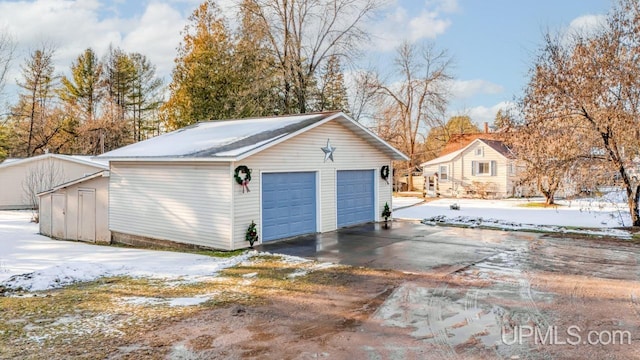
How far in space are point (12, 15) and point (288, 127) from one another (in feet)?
71.2

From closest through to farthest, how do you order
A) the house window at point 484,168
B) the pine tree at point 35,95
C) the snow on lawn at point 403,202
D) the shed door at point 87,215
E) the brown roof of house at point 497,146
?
the shed door at point 87,215
the snow on lawn at point 403,202
the brown roof of house at point 497,146
the house window at point 484,168
the pine tree at point 35,95

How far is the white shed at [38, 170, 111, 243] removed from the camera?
1403 centimetres

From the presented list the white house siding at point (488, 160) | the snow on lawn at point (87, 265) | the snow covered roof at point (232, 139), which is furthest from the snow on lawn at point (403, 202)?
the snow on lawn at point (87, 265)

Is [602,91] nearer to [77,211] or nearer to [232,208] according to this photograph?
[232,208]

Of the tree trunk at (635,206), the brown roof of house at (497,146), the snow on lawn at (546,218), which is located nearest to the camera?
the tree trunk at (635,206)

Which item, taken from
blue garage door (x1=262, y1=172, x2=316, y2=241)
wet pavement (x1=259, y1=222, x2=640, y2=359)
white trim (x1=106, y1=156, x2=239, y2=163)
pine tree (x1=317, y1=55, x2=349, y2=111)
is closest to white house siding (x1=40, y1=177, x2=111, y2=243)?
white trim (x1=106, y1=156, x2=239, y2=163)

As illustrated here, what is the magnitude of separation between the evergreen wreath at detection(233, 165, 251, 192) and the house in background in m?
23.3

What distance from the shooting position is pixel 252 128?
43.2 feet

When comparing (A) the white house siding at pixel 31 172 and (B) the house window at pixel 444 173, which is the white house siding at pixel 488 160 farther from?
(A) the white house siding at pixel 31 172

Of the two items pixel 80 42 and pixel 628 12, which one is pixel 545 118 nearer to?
pixel 628 12

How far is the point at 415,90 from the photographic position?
34.6 m

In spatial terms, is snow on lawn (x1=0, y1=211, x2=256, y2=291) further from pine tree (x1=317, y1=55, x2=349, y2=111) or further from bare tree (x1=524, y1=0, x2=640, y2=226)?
pine tree (x1=317, y1=55, x2=349, y2=111)

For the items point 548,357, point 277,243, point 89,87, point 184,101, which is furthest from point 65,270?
point 89,87

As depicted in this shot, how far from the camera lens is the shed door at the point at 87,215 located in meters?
14.5
